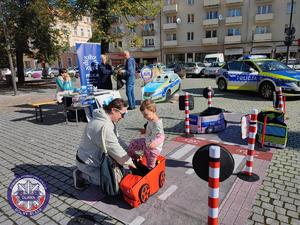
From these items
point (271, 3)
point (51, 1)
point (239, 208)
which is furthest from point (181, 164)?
point (271, 3)

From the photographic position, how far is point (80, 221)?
9.84 ft

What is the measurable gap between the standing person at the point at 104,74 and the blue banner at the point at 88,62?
271mm

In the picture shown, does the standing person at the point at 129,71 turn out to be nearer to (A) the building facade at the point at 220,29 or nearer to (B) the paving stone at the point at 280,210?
(B) the paving stone at the point at 280,210

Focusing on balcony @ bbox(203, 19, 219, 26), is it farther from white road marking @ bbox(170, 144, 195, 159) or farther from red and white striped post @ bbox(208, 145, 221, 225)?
red and white striped post @ bbox(208, 145, 221, 225)

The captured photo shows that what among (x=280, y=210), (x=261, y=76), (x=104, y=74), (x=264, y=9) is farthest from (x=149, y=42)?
(x=280, y=210)

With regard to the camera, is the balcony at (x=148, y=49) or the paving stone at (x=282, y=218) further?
the balcony at (x=148, y=49)

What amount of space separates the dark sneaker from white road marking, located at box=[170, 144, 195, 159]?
6.09 ft

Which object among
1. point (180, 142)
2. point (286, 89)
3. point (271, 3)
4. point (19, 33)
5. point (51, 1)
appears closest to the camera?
point (180, 142)

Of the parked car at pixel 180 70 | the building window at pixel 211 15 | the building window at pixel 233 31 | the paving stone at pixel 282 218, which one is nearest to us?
the paving stone at pixel 282 218

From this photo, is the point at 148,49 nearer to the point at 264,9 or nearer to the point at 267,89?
the point at 264,9

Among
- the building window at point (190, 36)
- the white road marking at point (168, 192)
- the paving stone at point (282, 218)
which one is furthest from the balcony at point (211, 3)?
the paving stone at point (282, 218)

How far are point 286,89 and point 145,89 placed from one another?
5.69 meters

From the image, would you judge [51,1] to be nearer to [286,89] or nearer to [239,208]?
[286,89]

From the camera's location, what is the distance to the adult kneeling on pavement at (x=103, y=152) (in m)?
3.24
